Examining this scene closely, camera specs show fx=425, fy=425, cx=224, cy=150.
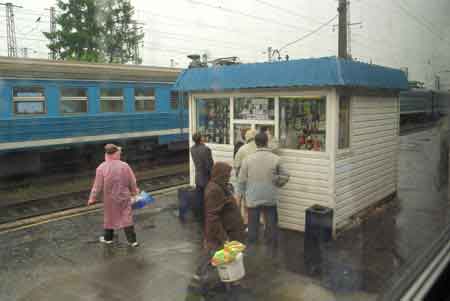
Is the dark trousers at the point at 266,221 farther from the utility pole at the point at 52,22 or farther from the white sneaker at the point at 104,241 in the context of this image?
the utility pole at the point at 52,22

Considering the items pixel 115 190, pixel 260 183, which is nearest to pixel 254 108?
pixel 260 183

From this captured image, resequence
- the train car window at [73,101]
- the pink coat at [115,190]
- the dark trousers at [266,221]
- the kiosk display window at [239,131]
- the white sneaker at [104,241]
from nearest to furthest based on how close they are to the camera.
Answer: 1. the dark trousers at [266,221]
2. the pink coat at [115,190]
3. the white sneaker at [104,241]
4. the kiosk display window at [239,131]
5. the train car window at [73,101]

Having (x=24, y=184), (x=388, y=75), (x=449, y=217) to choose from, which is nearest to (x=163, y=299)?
(x=449, y=217)

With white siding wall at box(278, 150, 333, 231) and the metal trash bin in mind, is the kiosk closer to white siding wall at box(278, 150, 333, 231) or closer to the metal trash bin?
white siding wall at box(278, 150, 333, 231)

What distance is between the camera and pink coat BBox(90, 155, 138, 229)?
527 centimetres

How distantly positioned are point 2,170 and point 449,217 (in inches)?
385

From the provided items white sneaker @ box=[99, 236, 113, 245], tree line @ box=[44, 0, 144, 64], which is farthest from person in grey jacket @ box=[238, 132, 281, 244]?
tree line @ box=[44, 0, 144, 64]

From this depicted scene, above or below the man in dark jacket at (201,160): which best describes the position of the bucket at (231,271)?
below

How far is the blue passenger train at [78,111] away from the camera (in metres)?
9.48

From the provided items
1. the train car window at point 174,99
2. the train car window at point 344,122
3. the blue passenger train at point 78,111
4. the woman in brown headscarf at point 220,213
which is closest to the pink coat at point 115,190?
the woman in brown headscarf at point 220,213

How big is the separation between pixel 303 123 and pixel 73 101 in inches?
259

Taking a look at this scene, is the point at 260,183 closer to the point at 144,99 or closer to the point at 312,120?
the point at 312,120

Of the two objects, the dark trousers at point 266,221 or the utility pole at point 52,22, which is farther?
the utility pole at point 52,22

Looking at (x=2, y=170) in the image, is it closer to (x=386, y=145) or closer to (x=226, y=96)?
(x=226, y=96)
